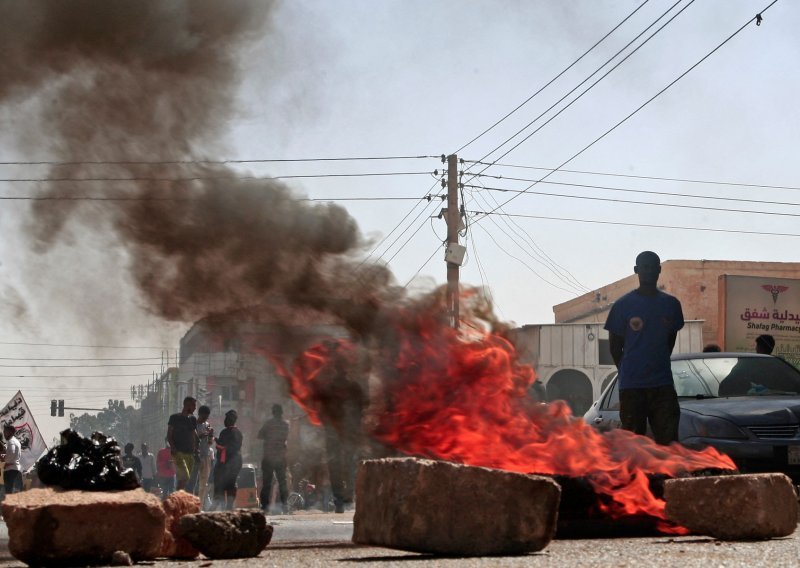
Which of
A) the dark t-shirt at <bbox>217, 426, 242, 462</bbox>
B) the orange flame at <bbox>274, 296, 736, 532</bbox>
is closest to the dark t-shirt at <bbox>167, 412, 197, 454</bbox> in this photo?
the dark t-shirt at <bbox>217, 426, 242, 462</bbox>

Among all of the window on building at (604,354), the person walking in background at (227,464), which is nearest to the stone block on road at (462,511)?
the person walking in background at (227,464)

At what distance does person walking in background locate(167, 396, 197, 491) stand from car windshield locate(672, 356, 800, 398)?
7200 mm

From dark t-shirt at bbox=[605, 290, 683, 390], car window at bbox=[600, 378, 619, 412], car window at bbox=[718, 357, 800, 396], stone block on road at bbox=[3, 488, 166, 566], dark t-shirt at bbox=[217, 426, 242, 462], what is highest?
dark t-shirt at bbox=[605, 290, 683, 390]

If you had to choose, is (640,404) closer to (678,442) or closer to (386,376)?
(678,442)

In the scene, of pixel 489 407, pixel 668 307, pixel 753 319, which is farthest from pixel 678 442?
pixel 753 319

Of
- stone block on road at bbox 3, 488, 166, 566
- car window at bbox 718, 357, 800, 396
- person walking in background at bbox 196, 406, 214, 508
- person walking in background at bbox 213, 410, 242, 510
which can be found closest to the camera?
stone block on road at bbox 3, 488, 166, 566

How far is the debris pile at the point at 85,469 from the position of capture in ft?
22.8

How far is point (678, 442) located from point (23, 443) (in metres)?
24.1

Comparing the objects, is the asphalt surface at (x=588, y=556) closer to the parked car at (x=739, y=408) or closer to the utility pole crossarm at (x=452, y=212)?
the parked car at (x=739, y=408)

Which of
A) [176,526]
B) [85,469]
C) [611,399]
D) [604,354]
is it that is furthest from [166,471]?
A: [176,526]

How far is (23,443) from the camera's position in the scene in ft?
98.0

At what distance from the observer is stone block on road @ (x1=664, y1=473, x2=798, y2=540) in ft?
24.1

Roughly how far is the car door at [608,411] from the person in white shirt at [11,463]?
11.1 meters

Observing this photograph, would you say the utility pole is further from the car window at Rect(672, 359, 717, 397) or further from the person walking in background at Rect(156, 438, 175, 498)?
the car window at Rect(672, 359, 717, 397)
